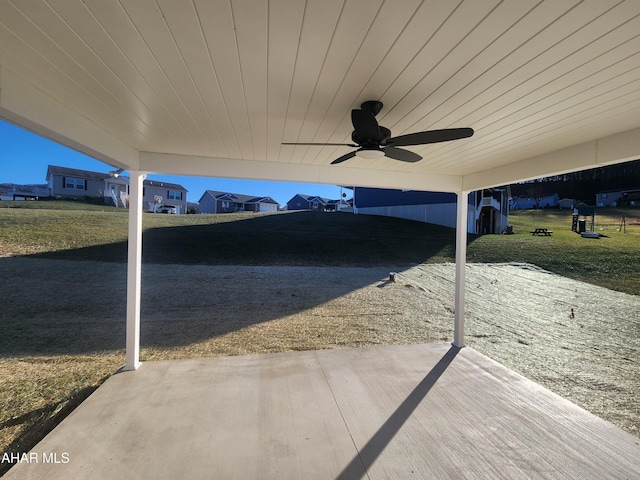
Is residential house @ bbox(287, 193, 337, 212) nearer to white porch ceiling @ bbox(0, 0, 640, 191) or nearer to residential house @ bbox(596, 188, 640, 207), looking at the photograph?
residential house @ bbox(596, 188, 640, 207)

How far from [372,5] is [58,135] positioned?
2.52 m

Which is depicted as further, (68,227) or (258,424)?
(68,227)

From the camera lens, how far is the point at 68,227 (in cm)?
1222

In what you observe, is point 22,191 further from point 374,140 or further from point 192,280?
point 374,140

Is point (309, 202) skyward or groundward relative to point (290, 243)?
skyward

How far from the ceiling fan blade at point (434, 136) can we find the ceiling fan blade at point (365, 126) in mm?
157

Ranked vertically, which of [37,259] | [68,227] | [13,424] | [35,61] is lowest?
[13,424]

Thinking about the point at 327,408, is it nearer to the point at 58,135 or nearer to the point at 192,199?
the point at 58,135

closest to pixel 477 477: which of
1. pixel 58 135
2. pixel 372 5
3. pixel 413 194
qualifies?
pixel 372 5

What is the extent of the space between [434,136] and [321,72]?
93 centimetres

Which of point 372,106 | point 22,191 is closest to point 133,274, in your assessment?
point 372,106

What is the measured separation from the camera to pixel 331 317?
19.5 ft

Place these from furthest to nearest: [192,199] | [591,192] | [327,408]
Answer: [192,199]
[591,192]
[327,408]

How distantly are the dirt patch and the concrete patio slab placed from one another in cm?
71
